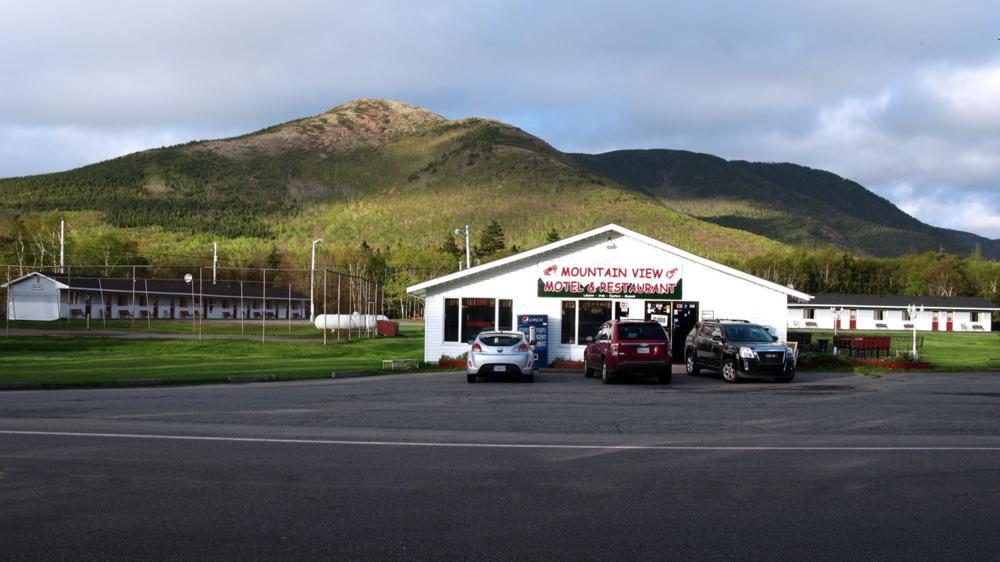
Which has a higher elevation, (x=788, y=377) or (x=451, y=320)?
(x=451, y=320)

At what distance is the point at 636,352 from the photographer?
23.0 metres

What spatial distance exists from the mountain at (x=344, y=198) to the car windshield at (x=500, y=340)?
263ft

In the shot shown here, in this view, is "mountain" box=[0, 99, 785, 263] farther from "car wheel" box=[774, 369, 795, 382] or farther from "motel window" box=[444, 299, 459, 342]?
"car wheel" box=[774, 369, 795, 382]

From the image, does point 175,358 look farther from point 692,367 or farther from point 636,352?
point 692,367

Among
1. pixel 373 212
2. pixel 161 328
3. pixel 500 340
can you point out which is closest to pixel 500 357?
pixel 500 340

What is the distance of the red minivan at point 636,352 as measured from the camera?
23.0m

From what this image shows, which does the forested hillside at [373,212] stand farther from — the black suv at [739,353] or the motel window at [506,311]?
the black suv at [739,353]

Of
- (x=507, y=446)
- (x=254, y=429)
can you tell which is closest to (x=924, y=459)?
(x=507, y=446)

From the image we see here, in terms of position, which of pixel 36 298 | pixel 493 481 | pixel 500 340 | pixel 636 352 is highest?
pixel 36 298

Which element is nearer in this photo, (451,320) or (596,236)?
(451,320)

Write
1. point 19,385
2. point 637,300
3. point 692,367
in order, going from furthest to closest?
1. point 637,300
2. point 692,367
3. point 19,385

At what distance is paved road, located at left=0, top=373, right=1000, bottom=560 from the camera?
682 centimetres

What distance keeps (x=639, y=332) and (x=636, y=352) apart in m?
0.66

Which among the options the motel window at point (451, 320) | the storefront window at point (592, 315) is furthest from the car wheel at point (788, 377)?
the motel window at point (451, 320)
